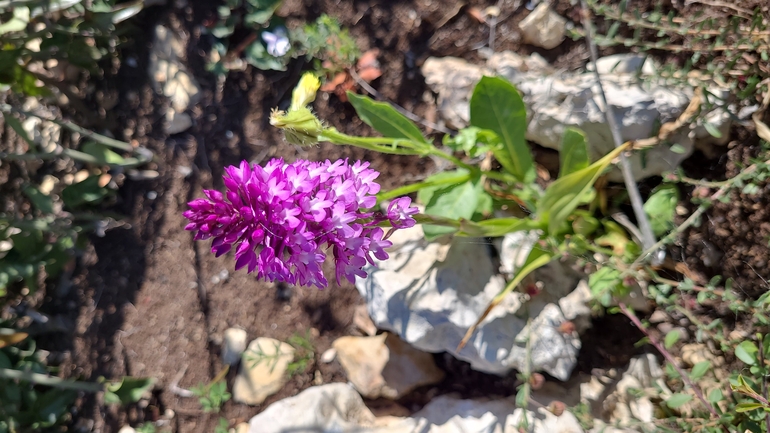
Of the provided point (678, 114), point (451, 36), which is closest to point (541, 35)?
point (451, 36)

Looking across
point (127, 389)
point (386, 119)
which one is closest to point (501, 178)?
point (386, 119)

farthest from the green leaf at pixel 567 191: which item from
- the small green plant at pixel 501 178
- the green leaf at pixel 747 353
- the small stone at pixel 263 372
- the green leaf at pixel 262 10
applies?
the green leaf at pixel 262 10

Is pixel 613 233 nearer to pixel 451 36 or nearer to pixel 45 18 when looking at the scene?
pixel 451 36

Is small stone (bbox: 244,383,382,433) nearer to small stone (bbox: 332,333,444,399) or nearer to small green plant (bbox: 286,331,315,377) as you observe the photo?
small stone (bbox: 332,333,444,399)

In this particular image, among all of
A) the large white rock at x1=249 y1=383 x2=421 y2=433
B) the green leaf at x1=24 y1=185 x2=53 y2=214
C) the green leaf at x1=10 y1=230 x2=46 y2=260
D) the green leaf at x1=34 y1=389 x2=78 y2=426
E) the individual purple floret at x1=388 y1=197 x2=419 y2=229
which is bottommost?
the green leaf at x1=34 y1=389 x2=78 y2=426

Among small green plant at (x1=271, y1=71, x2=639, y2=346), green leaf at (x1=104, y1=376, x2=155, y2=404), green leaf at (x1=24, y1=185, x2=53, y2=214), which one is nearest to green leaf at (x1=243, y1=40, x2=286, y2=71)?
small green plant at (x1=271, y1=71, x2=639, y2=346)

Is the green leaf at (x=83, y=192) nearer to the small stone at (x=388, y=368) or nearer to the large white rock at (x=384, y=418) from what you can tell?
the large white rock at (x=384, y=418)

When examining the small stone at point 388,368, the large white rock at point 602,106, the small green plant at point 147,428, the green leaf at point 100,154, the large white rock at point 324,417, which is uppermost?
the large white rock at point 602,106
